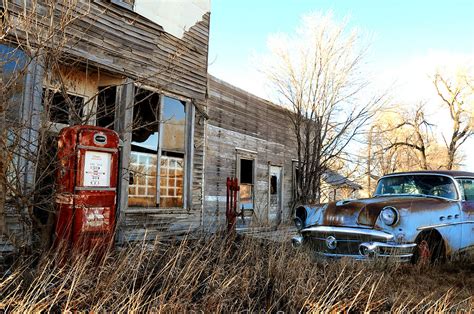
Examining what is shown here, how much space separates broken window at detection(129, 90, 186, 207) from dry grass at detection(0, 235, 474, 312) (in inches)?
139

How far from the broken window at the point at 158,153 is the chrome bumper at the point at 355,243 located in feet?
10.7

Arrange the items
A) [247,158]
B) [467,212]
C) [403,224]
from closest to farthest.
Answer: [403,224] < [467,212] < [247,158]

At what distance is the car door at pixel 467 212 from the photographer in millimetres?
6142

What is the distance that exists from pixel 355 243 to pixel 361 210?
46 cm

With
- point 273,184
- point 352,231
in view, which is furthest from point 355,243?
point 273,184

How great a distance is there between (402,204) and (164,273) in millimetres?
3387

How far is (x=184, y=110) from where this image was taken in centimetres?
902

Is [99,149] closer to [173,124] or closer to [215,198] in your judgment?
[173,124]

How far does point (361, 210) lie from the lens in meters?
5.63

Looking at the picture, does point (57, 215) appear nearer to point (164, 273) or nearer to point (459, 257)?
point (164, 273)

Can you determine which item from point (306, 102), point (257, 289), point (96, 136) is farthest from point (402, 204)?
point (306, 102)

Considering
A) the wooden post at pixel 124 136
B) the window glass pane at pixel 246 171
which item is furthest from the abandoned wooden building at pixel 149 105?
the window glass pane at pixel 246 171

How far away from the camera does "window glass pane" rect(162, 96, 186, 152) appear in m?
8.50

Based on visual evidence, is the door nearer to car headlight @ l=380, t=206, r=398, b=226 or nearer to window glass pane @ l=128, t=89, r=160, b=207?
window glass pane @ l=128, t=89, r=160, b=207
